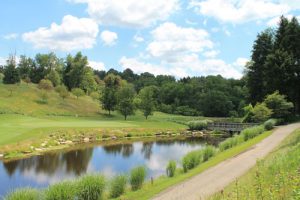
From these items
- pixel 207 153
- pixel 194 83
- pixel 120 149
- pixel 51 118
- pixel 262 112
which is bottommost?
pixel 120 149

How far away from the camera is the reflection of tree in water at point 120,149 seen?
42.2 meters

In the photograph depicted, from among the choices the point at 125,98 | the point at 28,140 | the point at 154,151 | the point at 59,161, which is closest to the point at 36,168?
the point at 59,161

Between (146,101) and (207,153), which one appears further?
(146,101)

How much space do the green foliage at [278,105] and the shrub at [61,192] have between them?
132 ft

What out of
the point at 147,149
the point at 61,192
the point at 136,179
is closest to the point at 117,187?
the point at 136,179

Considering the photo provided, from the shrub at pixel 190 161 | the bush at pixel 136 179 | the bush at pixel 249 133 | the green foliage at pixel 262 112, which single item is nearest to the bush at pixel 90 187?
the bush at pixel 136 179

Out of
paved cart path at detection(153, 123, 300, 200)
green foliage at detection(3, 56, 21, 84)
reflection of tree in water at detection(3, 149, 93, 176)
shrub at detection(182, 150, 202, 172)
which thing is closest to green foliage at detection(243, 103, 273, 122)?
reflection of tree in water at detection(3, 149, 93, 176)

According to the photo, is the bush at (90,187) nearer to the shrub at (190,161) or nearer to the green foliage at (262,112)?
the shrub at (190,161)

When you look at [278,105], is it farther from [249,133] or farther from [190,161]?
[190,161]

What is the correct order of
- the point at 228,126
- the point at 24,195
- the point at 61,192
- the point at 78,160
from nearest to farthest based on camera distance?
the point at 24,195 < the point at 61,192 < the point at 78,160 < the point at 228,126

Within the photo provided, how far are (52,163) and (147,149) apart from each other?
1431 cm

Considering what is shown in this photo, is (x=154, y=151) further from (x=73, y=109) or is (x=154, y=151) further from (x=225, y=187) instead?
(x=73, y=109)

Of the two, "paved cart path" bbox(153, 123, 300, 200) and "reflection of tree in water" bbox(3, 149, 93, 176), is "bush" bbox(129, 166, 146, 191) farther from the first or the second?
"reflection of tree in water" bbox(3, 149, 93, 176)

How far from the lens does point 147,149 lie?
150ft
